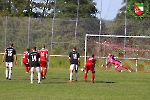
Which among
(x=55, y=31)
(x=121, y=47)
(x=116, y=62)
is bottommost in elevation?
(x=116, y=62)

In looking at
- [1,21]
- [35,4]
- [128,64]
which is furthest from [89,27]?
A: [35,4]

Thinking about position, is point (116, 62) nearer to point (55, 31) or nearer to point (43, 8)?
point (55, 31)

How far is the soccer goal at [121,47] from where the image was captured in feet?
145

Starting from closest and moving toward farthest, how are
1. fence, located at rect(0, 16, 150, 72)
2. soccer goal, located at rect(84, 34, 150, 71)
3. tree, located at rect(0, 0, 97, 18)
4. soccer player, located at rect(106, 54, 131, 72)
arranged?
soccer player, located at rect(106, 54, 131, 72), soccer goal, located at rect(84, 34, 150, 71), fence, located at rect(0, 16, 150, 72), tree, located at rect(0, 0, 97, 18)

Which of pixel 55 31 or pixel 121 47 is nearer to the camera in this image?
pixel 121 47

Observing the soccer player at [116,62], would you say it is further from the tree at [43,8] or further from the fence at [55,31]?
the tree at [43,8]

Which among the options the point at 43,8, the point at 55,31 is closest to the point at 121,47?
the point at 55,31

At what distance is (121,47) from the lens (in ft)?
147

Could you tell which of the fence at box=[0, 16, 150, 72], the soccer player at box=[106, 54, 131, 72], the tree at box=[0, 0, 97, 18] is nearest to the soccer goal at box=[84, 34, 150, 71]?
the fence at box=[0, 16, 150, 72]

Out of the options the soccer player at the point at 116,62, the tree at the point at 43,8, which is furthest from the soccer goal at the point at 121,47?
the tree at the point at 43,8

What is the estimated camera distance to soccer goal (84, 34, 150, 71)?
145ft

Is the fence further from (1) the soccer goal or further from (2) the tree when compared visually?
(2) the tree

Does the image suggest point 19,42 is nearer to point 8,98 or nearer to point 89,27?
point 89,27

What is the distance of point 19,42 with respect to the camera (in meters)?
47.9
